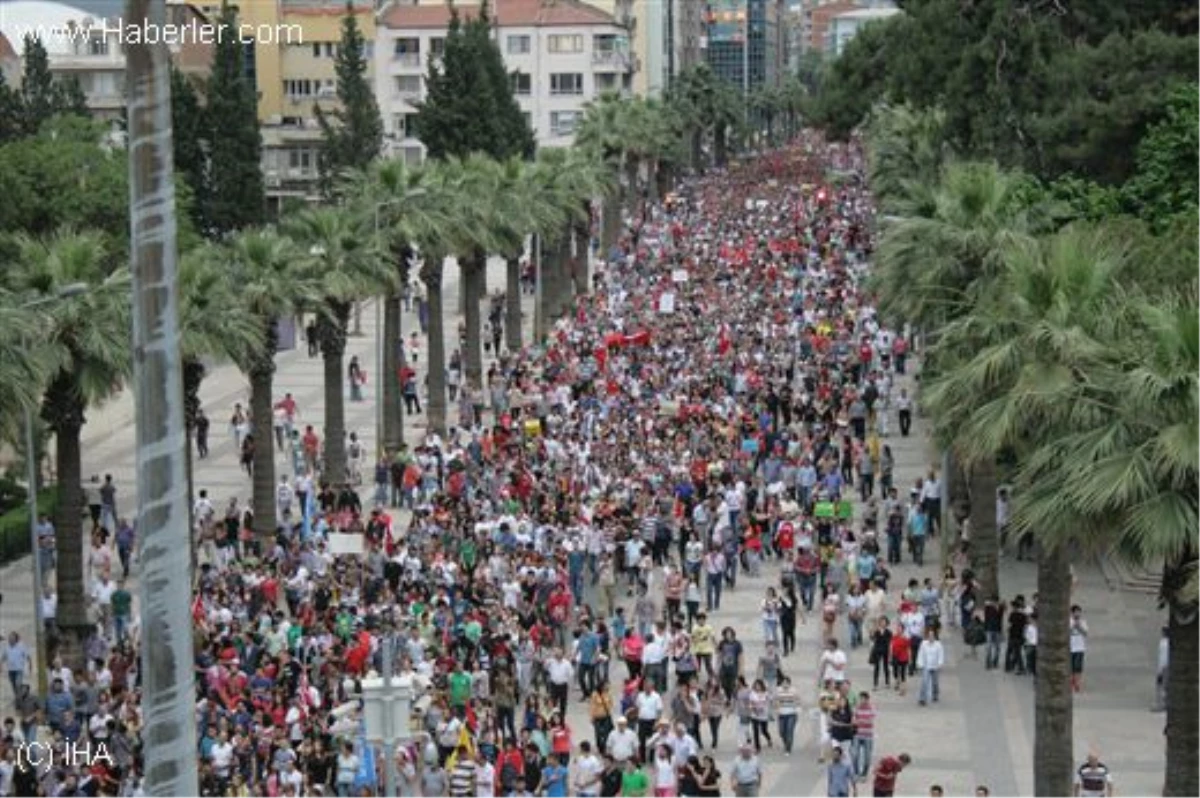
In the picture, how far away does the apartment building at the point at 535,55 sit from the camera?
4710 inches

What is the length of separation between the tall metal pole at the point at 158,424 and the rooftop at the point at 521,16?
113m

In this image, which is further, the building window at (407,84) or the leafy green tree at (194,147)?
the building window at (407,84)

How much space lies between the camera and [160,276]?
810 centimetres

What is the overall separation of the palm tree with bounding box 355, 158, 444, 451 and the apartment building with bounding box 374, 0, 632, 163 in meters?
73.2

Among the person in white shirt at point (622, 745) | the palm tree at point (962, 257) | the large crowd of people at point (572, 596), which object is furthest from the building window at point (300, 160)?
the person in white shirt at point (622, 745)

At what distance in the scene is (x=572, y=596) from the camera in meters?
30.4

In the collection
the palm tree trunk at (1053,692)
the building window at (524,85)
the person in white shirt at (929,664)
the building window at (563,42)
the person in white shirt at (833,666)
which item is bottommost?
the person in white shirt at (929,664)

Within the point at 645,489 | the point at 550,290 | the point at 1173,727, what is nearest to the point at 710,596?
the point at 645,489

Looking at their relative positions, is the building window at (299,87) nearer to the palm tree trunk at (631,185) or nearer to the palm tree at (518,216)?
the palm tree trunk at (631,185)

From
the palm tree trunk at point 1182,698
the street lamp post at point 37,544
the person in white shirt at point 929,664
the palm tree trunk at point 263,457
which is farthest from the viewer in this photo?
the palm tree trunk at point 263,457

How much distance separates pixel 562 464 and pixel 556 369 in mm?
11551

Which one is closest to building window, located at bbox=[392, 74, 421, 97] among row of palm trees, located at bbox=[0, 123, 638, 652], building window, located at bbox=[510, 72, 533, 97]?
building window, located at bbox=[510, 72, 533, 97]

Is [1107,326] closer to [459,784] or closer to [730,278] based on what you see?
[459,784]

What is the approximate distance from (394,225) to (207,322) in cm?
1360
